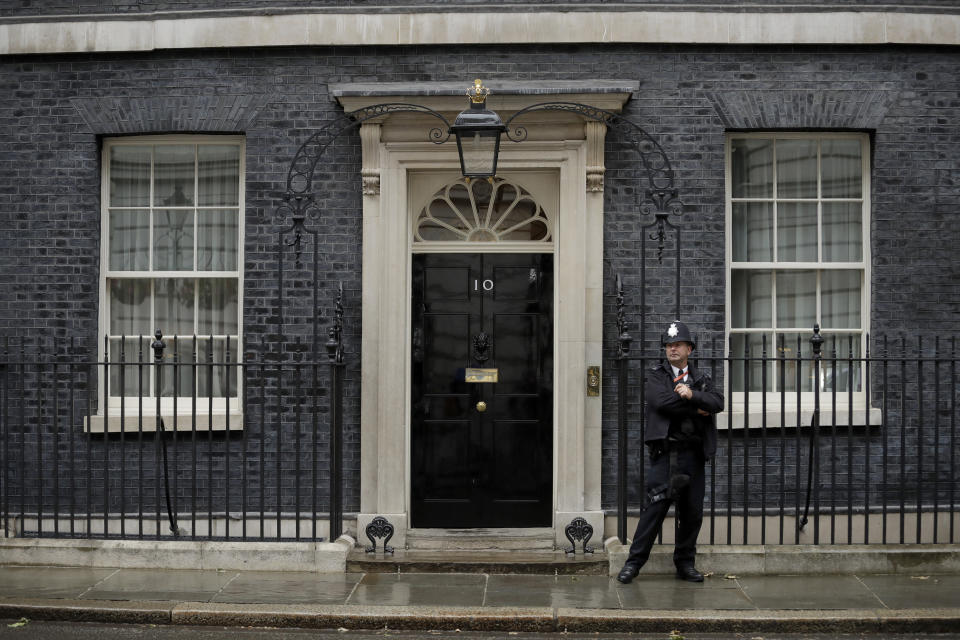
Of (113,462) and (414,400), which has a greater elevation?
(414,400)

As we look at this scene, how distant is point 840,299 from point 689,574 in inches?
117

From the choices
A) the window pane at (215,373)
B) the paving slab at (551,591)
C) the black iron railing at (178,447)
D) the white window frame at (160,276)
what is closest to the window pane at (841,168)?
the paving slab at (551,591)

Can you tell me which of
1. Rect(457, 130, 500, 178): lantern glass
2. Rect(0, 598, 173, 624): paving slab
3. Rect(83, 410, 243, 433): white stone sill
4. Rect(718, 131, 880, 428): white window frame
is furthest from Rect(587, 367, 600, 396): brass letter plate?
Rect(0, 598, 173, 624): paving slab

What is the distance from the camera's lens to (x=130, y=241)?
927 cm

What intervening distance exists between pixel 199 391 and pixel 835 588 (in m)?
5.37

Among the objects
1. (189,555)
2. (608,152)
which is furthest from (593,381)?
(189,555)

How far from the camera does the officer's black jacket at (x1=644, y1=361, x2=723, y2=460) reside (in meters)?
7.35

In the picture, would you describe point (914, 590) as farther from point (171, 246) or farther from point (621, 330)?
point (171, 246)

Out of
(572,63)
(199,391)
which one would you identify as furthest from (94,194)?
(572,63)

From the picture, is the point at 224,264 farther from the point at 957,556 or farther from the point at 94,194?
the point at 957,556

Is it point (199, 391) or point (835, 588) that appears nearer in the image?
point (835, 588)

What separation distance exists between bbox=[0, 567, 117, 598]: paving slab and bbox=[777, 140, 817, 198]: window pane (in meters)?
6.24

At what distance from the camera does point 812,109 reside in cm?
885

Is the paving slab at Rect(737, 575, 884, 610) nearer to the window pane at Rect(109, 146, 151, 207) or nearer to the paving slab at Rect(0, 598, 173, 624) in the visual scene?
the paving slab at Rect(0, 598, 173, 624)
